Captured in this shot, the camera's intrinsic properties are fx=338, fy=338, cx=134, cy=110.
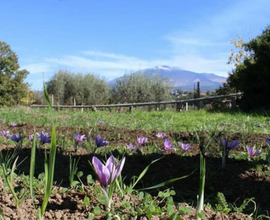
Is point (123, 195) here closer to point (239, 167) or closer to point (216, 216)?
point (216, 216)

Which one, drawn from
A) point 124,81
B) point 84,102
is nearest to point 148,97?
point 124,81

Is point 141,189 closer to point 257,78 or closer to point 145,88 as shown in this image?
point 257,78

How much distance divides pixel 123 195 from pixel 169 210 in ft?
0.85

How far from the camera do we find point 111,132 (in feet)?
14.4

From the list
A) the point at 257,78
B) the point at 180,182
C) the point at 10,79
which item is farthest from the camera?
the point at 10,79

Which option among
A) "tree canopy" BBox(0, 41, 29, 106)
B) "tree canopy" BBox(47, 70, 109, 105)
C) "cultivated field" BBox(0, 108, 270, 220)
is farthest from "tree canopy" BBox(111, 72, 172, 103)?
"cultivated field" BBox(0, 108, 270, 220)

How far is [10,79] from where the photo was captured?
31.3 meters

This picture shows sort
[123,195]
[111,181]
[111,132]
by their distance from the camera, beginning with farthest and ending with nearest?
[111,132] → [123,195] → [111,181]

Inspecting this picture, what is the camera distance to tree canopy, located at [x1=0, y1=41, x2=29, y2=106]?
3028 cm

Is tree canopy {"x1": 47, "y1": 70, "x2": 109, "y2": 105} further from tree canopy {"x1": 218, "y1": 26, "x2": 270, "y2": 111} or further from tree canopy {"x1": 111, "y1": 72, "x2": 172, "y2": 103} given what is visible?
tree canopy {"x1": 218, "y1": 26, "x2": 270, "y2": 111}

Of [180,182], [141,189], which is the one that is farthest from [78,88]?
[141,189]

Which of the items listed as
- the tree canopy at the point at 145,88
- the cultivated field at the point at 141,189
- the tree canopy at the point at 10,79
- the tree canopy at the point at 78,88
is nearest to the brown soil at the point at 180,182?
the cultivated field at the point at 141,189

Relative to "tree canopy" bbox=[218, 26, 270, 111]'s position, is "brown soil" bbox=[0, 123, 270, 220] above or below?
below

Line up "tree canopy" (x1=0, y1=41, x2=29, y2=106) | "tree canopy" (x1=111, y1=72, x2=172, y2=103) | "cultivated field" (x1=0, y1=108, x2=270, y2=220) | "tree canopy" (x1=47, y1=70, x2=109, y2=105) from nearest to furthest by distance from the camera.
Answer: "cultivated field" (x1=0, y1=108, x2=270, y2=220) < "tree canopy" (x1=111, y1=72, x2=172, y2=103) < "tree canopy" (x1=47, y1=70, x2=109, y2=105) < "tree canopy" (x1=0, y1=41, x2=29, y2=106)
